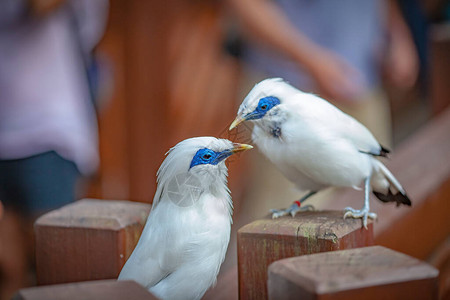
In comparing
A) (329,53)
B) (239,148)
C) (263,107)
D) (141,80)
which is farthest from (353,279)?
(329,53)

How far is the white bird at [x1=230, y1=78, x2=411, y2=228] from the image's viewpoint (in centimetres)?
107

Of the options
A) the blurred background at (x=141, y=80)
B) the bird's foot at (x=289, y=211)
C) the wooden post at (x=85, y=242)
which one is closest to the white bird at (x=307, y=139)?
the bird's foot at (x=289, y=211)

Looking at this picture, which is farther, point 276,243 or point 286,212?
point 286,212

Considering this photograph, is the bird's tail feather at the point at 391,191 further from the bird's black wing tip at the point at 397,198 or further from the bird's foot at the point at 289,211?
the bird's foot at the point at 289,211

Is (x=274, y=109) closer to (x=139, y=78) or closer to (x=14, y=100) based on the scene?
(x=14, y=100)

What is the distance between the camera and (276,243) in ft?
3.12

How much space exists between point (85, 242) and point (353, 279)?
1.74 ft

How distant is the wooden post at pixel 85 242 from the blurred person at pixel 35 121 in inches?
30.3

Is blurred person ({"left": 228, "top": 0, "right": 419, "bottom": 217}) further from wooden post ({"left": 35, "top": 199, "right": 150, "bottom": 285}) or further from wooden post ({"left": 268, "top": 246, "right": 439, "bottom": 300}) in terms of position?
wooden post ({"left": 268, "top": 246, "right": 439, "bottom": 300})

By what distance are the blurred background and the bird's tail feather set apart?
17.4 inches

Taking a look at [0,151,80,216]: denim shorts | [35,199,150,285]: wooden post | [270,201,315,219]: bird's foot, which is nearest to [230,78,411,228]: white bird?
[270,201,315,219]: bird's foot

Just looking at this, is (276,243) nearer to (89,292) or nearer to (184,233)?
(184,233)

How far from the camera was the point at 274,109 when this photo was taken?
108 cm

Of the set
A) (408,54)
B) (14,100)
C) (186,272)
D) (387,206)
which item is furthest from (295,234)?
(408,54)
